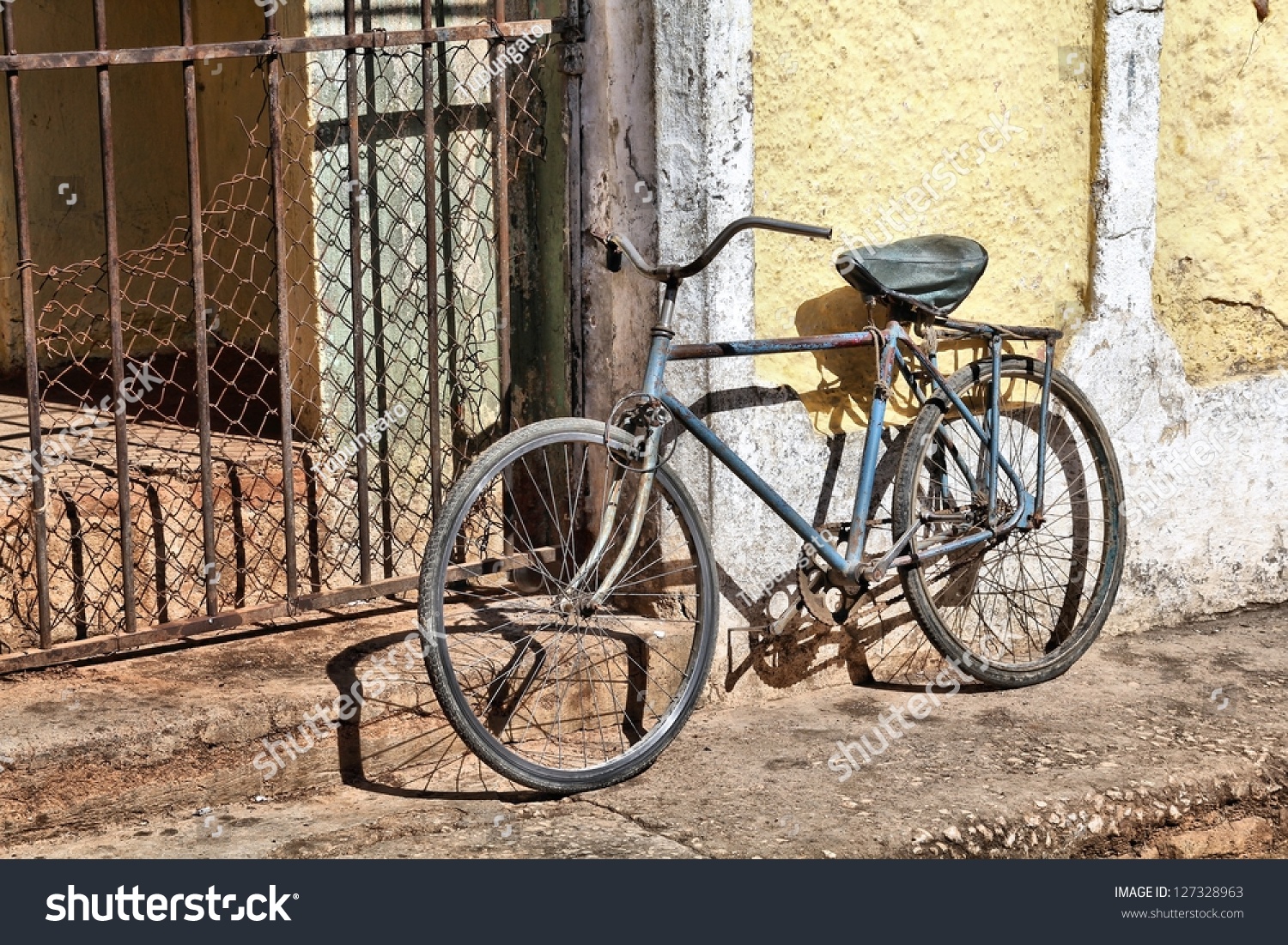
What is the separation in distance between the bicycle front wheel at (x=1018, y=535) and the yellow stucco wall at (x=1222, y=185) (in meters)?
0.61

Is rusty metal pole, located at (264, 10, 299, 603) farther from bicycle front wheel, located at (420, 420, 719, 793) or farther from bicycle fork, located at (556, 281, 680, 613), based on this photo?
bicycle fork, located at (556, 281, 680, 613)

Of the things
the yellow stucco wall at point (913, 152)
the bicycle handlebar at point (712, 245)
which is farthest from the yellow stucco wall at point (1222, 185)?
the bicycle handlebar at point (712, 245)

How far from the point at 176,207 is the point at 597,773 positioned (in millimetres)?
3722

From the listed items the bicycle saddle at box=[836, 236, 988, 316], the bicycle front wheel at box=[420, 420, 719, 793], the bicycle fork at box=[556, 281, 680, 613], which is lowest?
the bicycle front wheel at box=[420, 420, 719, 793]

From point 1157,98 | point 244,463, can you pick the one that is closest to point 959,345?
point 1157,98

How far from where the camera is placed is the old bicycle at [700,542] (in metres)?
4.05

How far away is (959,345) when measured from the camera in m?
4.92

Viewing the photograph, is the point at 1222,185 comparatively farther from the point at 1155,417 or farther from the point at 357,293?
the point at 357,293

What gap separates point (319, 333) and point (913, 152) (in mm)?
1827

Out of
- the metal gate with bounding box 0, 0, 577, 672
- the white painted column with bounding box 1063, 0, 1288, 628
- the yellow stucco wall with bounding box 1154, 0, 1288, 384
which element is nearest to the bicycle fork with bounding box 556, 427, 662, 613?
the metal gate with bounding box 0, 0, 577, 672

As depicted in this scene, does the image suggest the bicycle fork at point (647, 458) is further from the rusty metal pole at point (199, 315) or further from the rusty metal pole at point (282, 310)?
the rusty metal pole at point (199, 315)

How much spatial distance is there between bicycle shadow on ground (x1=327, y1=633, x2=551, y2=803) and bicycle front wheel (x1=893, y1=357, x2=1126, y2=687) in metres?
1.32

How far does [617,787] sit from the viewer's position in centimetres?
417

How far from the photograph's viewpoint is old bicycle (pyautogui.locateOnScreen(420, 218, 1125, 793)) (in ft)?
13.3
